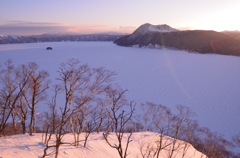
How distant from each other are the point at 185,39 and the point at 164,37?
10.2 m

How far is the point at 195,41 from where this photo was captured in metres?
68.6

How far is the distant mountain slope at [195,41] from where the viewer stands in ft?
190

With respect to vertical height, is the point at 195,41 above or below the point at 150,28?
below

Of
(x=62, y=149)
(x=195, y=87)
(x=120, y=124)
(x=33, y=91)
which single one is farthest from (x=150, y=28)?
(x=62, y=149)

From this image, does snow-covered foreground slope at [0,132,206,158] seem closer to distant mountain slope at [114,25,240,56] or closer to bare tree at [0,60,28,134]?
bare tree at [0,60,28,134]

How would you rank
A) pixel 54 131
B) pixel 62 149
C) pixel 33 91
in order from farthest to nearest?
pixel 33 91 < pixel 54 131 < pixel 62 149

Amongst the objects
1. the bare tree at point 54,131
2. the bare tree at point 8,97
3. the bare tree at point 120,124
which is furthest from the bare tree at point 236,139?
the bare tree at point 8,97

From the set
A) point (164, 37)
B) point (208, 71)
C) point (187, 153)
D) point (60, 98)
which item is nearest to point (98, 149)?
point (187, 153)

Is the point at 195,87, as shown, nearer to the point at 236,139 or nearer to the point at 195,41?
the point at 236,139

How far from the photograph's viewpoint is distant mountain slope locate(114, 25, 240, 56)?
5781 centimetres

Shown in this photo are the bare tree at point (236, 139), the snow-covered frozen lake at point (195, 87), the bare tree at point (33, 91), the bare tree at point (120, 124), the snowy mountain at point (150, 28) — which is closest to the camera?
the bare tree at point (120, 124)

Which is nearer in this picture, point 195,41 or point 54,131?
point 54,131

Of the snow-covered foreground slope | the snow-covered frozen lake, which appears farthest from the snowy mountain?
the snow-covered foreground slope

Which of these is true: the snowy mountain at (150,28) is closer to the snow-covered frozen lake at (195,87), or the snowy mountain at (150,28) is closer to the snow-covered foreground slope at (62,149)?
the snow-covered frozen lake at (195,87)
